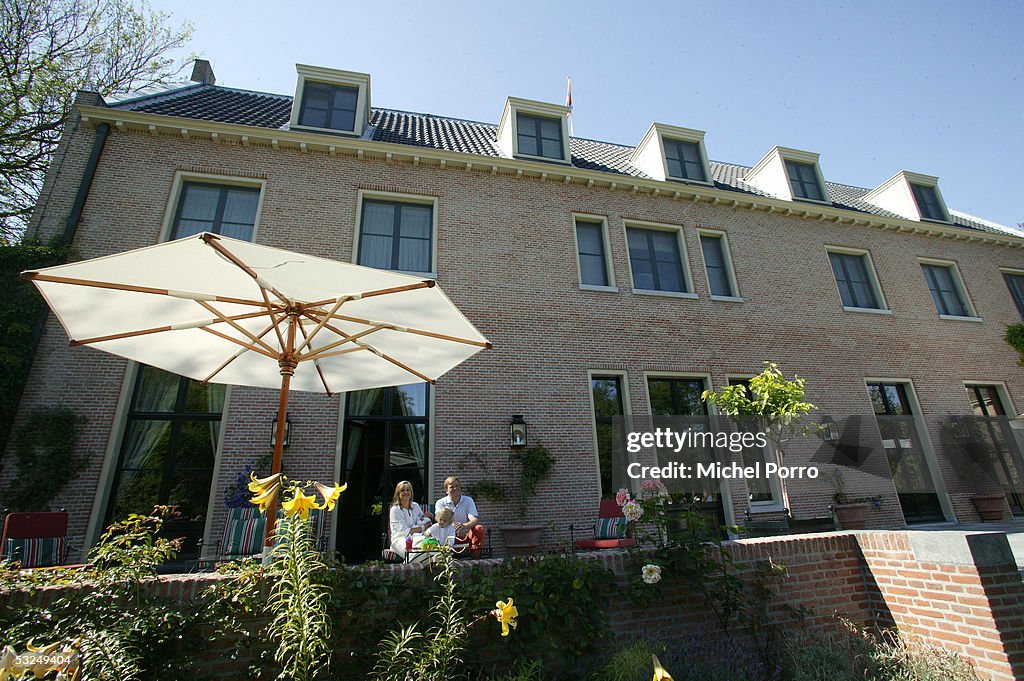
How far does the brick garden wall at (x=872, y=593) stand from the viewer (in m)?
3.22

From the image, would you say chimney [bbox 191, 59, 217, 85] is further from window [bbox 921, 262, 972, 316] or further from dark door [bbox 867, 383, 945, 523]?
window [bbox 921, 262, 972, 316]

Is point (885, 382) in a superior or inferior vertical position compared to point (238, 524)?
superior

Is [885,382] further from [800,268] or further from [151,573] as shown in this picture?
[151,573]

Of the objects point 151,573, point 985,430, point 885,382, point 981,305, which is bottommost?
point 151,573

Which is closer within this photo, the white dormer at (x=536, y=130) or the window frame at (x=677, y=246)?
the window frame at (x=677, y=246)

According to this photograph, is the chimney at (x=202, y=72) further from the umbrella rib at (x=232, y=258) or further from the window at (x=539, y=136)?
the umbrella rib at (x=232, y=258)

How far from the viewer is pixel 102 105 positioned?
8.88m

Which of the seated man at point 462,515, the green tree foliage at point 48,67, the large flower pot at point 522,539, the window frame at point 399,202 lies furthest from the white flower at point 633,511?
the green tree foliage at point 48,67

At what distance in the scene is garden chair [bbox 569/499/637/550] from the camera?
6496mm

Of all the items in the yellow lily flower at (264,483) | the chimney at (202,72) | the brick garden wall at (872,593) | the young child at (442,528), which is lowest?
the brick garden wall at (872,593)

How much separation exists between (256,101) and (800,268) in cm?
1445

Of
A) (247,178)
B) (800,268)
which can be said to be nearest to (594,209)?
(800,268)

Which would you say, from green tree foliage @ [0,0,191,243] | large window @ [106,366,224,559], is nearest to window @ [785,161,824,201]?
large window @ [106,366,224,559]

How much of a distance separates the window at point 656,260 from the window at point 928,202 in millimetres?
9235
